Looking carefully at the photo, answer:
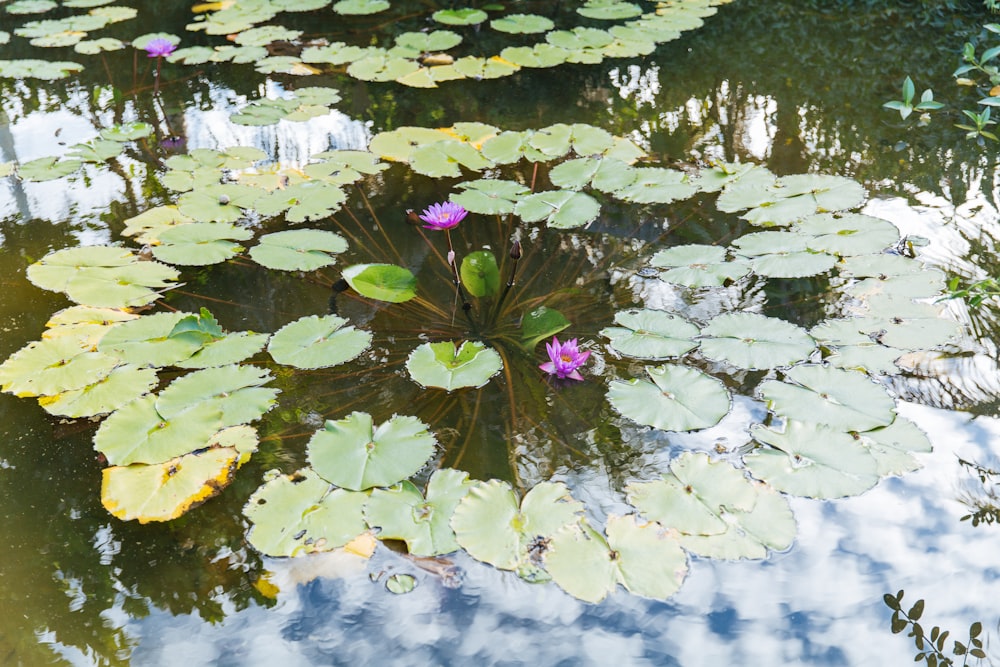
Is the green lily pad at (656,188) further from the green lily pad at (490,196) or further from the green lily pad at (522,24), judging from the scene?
the green lily pad at (522,24)

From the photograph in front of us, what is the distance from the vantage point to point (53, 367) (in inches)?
81.2

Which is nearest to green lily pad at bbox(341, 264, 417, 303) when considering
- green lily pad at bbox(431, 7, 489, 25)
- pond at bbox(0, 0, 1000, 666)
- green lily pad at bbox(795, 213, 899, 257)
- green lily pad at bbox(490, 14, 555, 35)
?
pond at bbox(0, 0, 1000, 666)

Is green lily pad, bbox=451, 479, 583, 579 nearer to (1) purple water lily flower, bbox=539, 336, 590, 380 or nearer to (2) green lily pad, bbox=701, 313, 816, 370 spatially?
(1) purple water lily flower, bbox=539, 336, 590, 380

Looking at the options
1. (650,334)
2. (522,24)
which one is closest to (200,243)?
(650,334)

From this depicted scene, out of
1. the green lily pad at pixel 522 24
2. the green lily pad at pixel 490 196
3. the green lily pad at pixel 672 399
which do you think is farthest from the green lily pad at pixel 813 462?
the green lily pad at pixel 522 24

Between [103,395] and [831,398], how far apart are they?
1.93 m

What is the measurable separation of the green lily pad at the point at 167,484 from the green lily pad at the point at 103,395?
0.80ft

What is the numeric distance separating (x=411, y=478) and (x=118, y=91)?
10.8ft

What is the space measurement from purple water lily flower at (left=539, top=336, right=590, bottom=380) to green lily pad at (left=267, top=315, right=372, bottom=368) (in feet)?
1.77

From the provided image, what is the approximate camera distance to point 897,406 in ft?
6.27

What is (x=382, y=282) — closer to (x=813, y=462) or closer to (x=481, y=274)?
(x=481, y=274)

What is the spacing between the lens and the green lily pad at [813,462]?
5.50 feet

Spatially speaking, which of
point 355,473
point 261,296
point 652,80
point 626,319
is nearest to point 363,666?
point 355,473

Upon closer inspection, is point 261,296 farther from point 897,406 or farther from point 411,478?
point 897,406
